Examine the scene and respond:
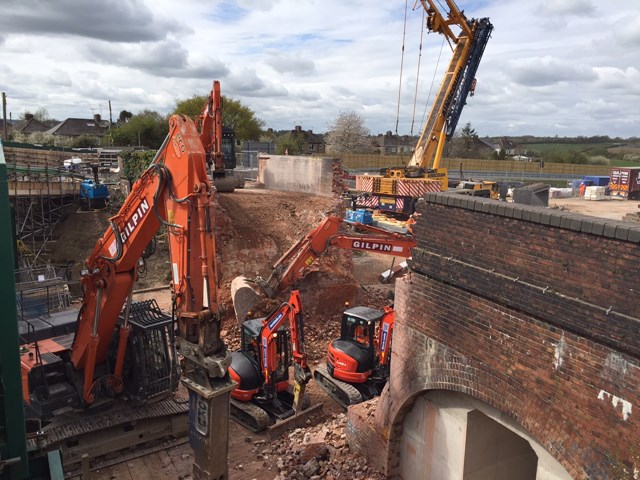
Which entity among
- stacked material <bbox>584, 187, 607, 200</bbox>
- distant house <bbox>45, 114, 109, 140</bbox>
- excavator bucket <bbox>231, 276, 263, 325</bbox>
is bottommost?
excavator bucket <bbox>231, 276, 263, 325</bbox>

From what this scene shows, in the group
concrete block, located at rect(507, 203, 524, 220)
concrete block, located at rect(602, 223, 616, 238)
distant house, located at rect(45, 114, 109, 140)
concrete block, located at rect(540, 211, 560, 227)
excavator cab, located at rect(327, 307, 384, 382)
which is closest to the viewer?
concrete block, located at rect(602, 223, 616, 238)

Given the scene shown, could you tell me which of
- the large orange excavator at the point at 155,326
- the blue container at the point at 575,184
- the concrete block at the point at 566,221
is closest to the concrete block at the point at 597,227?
the concrete block at the point at 566,221

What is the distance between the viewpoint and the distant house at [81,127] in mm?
64500

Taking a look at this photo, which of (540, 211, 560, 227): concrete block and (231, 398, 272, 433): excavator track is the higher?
(540, 211, 560, 227): concrete block

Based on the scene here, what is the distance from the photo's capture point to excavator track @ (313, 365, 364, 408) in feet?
35.1

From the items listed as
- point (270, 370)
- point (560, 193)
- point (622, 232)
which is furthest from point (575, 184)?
point (622, 232)

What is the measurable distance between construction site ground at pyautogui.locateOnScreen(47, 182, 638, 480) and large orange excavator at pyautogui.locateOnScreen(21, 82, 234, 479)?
1.09m

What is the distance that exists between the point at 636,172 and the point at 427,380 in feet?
141

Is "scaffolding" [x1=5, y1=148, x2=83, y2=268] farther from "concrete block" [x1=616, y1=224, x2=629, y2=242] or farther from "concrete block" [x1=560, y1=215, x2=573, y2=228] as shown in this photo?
"concrete block" [x1=616, y1=224, x2=629, y2=242]

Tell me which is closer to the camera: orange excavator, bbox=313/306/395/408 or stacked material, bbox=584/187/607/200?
orange excavator, bbox=313/306/395/408

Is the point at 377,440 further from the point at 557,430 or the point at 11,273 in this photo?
the point at 11,273

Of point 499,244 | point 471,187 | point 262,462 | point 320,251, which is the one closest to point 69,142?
point 471,187

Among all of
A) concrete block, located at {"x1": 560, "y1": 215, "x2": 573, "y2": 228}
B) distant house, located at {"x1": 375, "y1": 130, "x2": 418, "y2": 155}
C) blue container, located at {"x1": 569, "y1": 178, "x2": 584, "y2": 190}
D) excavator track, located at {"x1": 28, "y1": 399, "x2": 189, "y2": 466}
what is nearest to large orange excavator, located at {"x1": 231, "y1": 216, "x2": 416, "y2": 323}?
excavator track, located at {"x1": 28, "y1": 399, "x2": 189, "y2": 466}

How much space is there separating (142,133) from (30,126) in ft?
73.1
